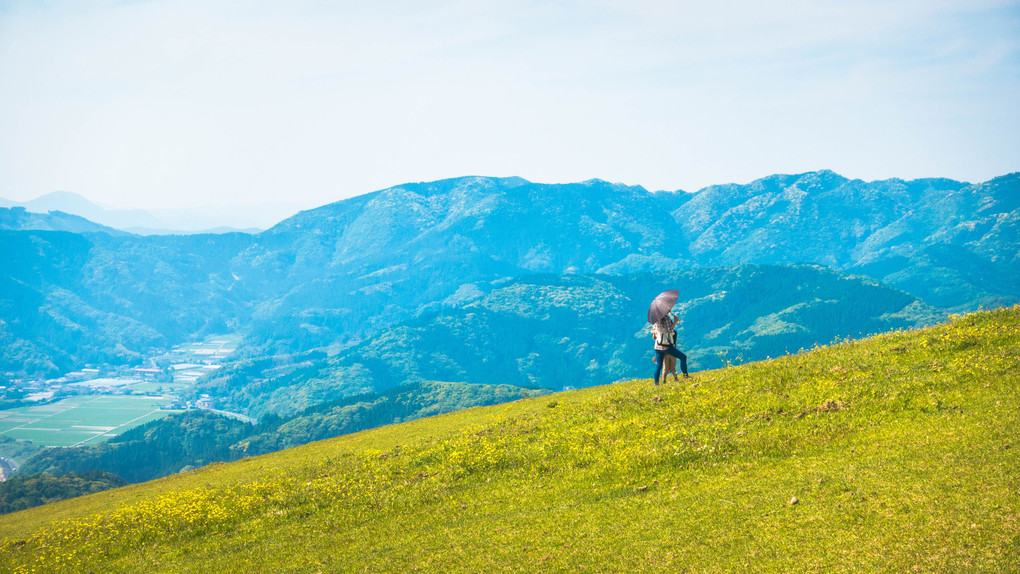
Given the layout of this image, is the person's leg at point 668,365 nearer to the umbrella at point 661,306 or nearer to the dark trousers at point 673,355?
the dark trousers at point 673,355

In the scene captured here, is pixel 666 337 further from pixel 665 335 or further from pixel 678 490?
pixel 678 490

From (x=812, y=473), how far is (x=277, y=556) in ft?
54.7

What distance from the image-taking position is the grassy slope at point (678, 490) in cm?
1423

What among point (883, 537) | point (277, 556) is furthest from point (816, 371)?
point (277, 556)

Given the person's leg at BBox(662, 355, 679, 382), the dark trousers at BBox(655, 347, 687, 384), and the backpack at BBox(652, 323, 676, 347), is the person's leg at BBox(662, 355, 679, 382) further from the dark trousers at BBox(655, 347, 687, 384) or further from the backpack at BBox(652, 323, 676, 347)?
the backpack at BBox(652, 323, 676, 347)

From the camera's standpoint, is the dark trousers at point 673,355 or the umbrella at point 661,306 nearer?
the umbrella at point 661,306

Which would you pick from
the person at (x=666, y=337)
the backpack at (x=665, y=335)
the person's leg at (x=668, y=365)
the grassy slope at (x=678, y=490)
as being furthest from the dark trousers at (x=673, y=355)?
the grassy slope at (x=678, y=490)

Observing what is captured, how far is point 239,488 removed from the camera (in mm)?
27484

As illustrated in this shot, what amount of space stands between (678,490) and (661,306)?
35.1ft

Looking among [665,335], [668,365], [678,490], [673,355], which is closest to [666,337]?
[665,335]

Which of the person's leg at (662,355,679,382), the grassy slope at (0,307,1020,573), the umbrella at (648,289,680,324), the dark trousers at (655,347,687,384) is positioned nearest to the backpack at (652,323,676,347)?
the dark trousers at (655,347,687,384)

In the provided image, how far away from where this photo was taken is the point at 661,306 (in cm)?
2778

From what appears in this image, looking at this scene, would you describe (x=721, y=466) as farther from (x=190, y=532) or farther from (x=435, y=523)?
(x=190, y=532)

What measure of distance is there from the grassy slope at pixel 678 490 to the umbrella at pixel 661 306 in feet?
11.0
